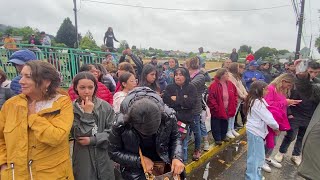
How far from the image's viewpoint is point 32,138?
7.07 feet

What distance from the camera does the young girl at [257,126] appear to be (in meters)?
3.83

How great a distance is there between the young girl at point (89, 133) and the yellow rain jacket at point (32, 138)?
0.32 metres

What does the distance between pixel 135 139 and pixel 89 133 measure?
774mm

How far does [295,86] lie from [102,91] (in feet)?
11.5

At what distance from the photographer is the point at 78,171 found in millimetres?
2721

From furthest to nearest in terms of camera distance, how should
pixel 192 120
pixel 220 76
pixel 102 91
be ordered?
pixel 220 76 < pixel 192 120 < pixel 102 91

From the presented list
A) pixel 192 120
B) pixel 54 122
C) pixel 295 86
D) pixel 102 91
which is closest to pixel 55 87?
pixel 54 122

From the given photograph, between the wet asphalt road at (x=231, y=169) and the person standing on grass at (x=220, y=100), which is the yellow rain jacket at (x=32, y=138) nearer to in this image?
the wet asphalt road at (x=231, y=169)

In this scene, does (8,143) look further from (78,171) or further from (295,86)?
(295,86)

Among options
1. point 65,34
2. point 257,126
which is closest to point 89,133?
point 257,126

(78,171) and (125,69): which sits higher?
(125,69)

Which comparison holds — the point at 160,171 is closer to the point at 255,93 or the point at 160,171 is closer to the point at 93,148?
the point at 93,148

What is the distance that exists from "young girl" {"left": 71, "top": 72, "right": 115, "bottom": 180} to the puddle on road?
2130 mm

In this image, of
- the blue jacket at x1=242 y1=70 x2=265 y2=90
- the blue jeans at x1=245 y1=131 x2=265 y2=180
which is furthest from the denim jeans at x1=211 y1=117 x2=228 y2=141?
the blue jacket at x1=242 y1=70 x2=265 y2=90
